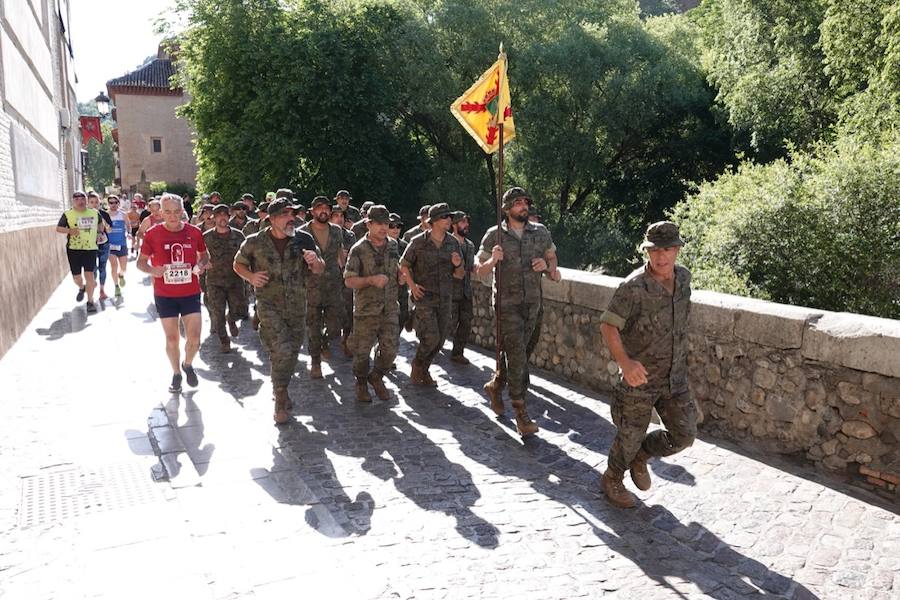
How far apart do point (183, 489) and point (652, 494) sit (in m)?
3.19

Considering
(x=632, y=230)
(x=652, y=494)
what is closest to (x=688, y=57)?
(x=632, y=230)

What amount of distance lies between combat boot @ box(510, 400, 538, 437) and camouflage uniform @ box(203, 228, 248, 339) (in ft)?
16.0

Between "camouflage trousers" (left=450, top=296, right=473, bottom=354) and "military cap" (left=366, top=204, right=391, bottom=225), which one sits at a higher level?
"military cap" (left=366, top=204, right=391, bottom=225)

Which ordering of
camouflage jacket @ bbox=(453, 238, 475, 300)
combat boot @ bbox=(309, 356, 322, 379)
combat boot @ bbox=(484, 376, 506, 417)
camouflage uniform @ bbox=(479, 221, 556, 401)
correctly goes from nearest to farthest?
camouflage uniform @ bbox=(479, 221, 556, 401), combat boot @ bbox=(484, 376, 506, 417), combat boot @ bbox=(309, 356, 322, 379), camouflage jacket @ bbox=(453, 238, 475, 300)

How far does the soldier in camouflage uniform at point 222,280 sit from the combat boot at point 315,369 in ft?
5.65

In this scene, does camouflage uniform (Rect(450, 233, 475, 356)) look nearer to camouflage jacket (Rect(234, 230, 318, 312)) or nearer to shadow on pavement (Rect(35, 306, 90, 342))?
camouflage jacket (Rect(234, 230, 318, 312))

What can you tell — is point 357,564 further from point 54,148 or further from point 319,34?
point 319,34

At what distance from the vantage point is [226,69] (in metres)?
25.5

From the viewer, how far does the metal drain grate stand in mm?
4789

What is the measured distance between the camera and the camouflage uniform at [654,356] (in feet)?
15.6

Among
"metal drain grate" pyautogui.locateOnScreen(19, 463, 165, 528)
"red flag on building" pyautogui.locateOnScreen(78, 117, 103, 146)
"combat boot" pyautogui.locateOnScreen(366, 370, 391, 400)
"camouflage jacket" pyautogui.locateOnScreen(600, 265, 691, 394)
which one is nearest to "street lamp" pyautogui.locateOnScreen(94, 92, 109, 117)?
"red flag on building" pyautogui.locateOnScreen(78, 117, 103, 146)

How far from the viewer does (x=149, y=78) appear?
52000 millimetres

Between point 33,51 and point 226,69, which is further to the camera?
point 226,69

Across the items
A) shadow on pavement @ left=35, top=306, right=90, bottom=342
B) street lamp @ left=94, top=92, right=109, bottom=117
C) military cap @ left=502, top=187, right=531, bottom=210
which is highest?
street lamp @ left=94, top=92, right=109, bottom=117
